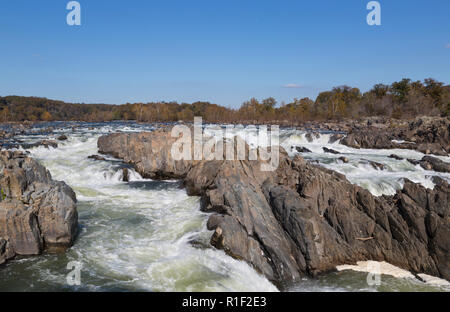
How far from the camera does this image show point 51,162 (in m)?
19.8

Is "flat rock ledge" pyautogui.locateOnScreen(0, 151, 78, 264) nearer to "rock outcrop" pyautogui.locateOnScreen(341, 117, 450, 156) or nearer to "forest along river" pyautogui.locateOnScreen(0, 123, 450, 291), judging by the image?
"forest along river" pyautogui.locateOnScreen(0, 123, 450, 291)

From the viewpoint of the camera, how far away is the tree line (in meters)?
80.3

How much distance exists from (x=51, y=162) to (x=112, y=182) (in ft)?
17.2

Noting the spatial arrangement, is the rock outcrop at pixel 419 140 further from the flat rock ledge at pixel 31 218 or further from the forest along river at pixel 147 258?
the flat rock ledge at pixel 31 218

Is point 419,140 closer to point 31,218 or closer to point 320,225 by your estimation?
point 320,225

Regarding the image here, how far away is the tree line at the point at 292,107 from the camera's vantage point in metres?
80.3

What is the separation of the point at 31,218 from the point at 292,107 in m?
108

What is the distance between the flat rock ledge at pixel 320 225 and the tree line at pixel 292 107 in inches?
2657

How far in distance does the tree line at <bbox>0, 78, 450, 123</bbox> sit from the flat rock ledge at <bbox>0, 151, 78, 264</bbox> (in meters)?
71.5

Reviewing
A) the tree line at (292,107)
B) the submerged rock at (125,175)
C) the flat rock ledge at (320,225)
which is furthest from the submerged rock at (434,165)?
the tree line at (292,107)
